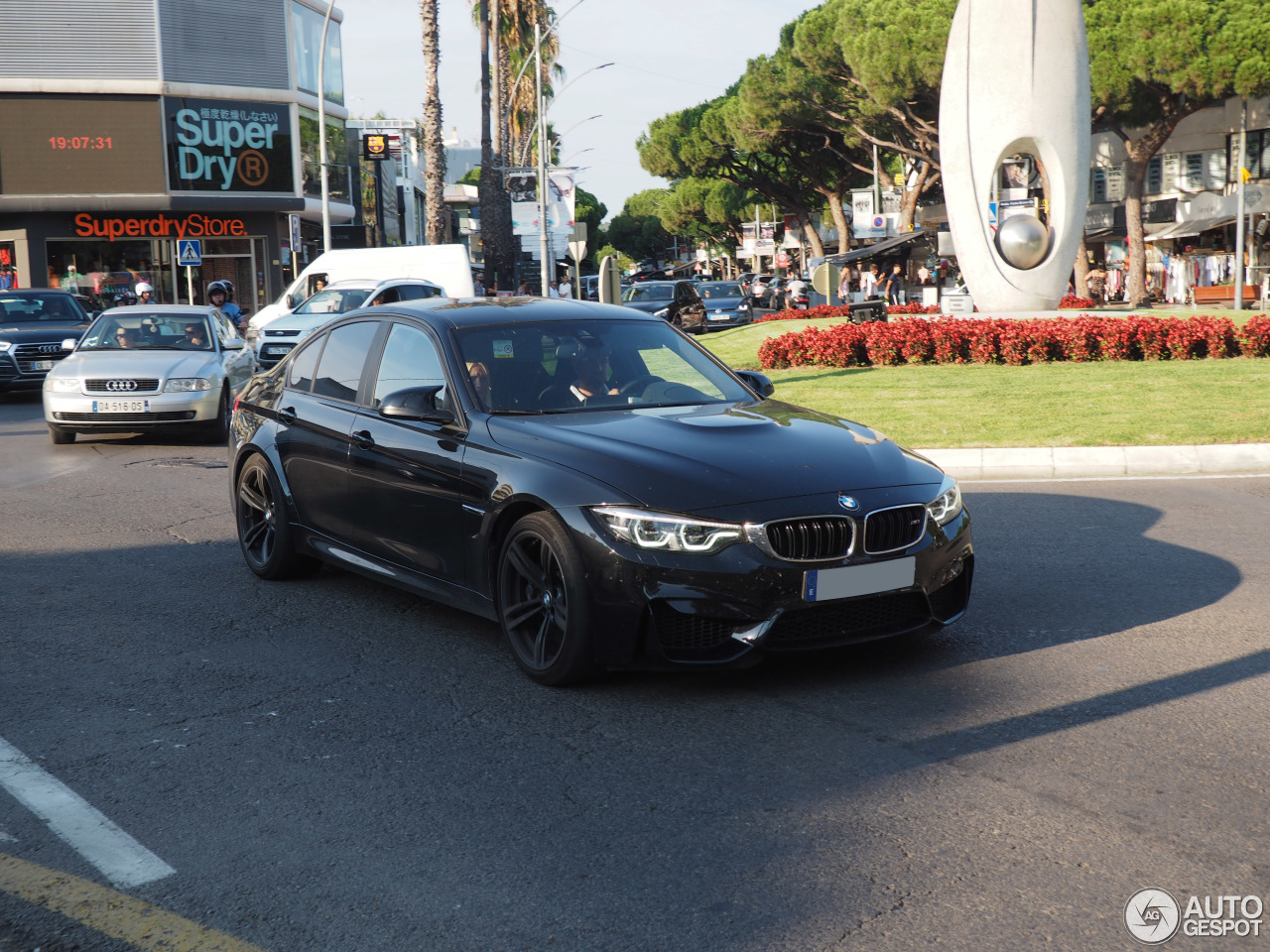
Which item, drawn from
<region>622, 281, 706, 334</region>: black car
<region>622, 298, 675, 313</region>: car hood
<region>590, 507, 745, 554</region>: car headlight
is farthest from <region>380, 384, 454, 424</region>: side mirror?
<region>622, 281, 706, 334</region>: black car

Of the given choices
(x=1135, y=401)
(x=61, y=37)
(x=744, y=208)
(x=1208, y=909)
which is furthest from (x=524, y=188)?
(x=744, y=208)

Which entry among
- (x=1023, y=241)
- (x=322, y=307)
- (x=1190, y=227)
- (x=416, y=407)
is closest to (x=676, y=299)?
(x=1023, y=241)

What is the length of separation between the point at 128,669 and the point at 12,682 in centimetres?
45

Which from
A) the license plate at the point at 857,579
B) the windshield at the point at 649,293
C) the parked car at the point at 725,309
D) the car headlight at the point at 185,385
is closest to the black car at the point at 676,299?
the windshield at the point at 649,293

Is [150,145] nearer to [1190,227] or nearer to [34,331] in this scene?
[34,331]

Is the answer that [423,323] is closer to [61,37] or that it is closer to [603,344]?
[603,344]

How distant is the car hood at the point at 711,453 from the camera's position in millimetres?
4992

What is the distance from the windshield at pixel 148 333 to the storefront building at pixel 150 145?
74.0 ft

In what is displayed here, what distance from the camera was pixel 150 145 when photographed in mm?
39406

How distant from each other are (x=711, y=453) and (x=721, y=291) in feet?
120

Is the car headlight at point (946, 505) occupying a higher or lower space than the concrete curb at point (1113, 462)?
higher
